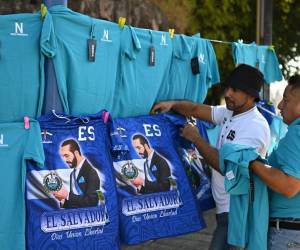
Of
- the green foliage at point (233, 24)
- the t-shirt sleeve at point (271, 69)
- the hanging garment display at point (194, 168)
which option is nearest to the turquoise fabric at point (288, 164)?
the hanging garment display at point (194, 168)

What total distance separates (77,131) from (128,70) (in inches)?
28.0

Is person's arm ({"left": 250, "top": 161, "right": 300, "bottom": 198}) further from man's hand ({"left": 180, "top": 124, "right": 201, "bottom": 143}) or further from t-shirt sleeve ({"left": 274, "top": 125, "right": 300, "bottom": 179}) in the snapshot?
man's hand ({"left": 180, "top": 124, "right": 201, "bottom": 143})

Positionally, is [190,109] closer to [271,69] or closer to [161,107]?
[161,107]

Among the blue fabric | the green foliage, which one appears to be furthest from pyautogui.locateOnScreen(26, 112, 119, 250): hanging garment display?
the green foliage

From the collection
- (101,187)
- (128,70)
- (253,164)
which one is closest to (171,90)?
(128,70)

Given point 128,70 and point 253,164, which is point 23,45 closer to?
point 128,70

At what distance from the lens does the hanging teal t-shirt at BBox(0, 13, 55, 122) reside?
2881mm

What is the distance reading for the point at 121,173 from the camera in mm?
3252

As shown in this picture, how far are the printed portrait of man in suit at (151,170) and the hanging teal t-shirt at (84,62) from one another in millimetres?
310

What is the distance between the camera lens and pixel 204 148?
10.7ft

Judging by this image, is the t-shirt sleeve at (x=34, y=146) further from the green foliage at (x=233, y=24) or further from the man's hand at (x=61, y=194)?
the green foliage at (x=233, y=24)

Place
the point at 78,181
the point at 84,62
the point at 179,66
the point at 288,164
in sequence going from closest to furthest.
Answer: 1. the point at 288,164
2. the point at 78,181
3. the point at 84,62
4. the point at 179,66

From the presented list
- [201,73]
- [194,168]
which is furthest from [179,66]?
[194,168]

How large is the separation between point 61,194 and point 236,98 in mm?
1288
